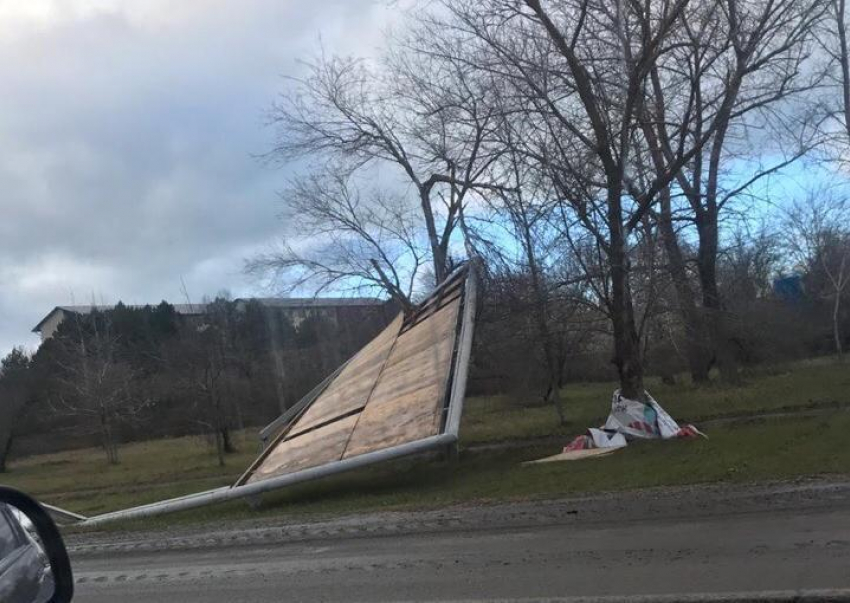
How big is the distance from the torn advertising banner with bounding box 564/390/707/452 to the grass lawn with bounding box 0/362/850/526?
1.88 feet

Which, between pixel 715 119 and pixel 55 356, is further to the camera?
pixel 55 356

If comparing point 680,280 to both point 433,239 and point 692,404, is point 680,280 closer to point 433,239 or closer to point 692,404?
point 692,404

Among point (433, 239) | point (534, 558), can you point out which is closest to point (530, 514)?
point (534, 558)

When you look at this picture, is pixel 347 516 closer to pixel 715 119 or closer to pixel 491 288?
pixel 491 288

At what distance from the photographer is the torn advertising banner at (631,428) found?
51.6ft

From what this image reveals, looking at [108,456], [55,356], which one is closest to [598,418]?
[108,456]

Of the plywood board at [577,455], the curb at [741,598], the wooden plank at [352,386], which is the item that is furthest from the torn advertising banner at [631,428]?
the curb at [741,598]

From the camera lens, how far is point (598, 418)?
2288 centimetres

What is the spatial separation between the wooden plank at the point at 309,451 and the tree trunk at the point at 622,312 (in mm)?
6057

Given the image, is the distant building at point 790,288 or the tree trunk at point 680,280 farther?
the distant building at point 790,288

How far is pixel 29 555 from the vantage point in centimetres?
305

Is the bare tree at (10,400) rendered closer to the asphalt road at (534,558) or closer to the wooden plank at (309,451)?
the wooden plank at (309,451)

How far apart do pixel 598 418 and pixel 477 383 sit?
12420 millimetres

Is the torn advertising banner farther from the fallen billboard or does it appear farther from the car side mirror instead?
the car side mirror
